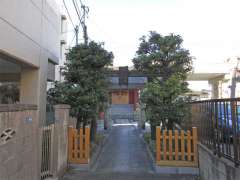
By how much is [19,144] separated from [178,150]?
465 cm

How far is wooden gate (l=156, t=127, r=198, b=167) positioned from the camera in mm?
7023

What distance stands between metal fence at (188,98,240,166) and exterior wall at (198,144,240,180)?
0.12m

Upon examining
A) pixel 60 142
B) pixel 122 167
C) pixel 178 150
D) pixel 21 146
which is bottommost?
pixel 122 167

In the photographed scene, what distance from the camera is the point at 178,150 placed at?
7.23 metres

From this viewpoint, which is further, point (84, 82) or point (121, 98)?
point (121, 98)

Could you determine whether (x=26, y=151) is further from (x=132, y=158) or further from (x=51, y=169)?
(x=132, y=158)

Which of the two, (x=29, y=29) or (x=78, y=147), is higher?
(x=29, y=29)

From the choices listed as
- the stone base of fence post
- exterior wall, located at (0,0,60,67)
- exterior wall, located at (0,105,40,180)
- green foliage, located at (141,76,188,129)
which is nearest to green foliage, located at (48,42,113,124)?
exterior wall, located at (0,0,60,67)

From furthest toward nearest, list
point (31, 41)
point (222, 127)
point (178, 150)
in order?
point (178, 150)
point (31, 41)
point (222, 127)

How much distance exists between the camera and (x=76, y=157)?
7.40 meters

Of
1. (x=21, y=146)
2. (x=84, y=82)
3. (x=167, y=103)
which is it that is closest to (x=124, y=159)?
(x=167, y=103)

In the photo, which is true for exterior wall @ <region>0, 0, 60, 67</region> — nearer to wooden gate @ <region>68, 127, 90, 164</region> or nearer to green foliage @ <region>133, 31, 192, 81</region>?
wooden gate @ <region>68, 127, 90, 164</region>

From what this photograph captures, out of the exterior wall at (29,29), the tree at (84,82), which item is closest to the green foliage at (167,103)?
the tree at (84,82)

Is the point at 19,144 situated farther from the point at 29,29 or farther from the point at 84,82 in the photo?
the point at 84,82
